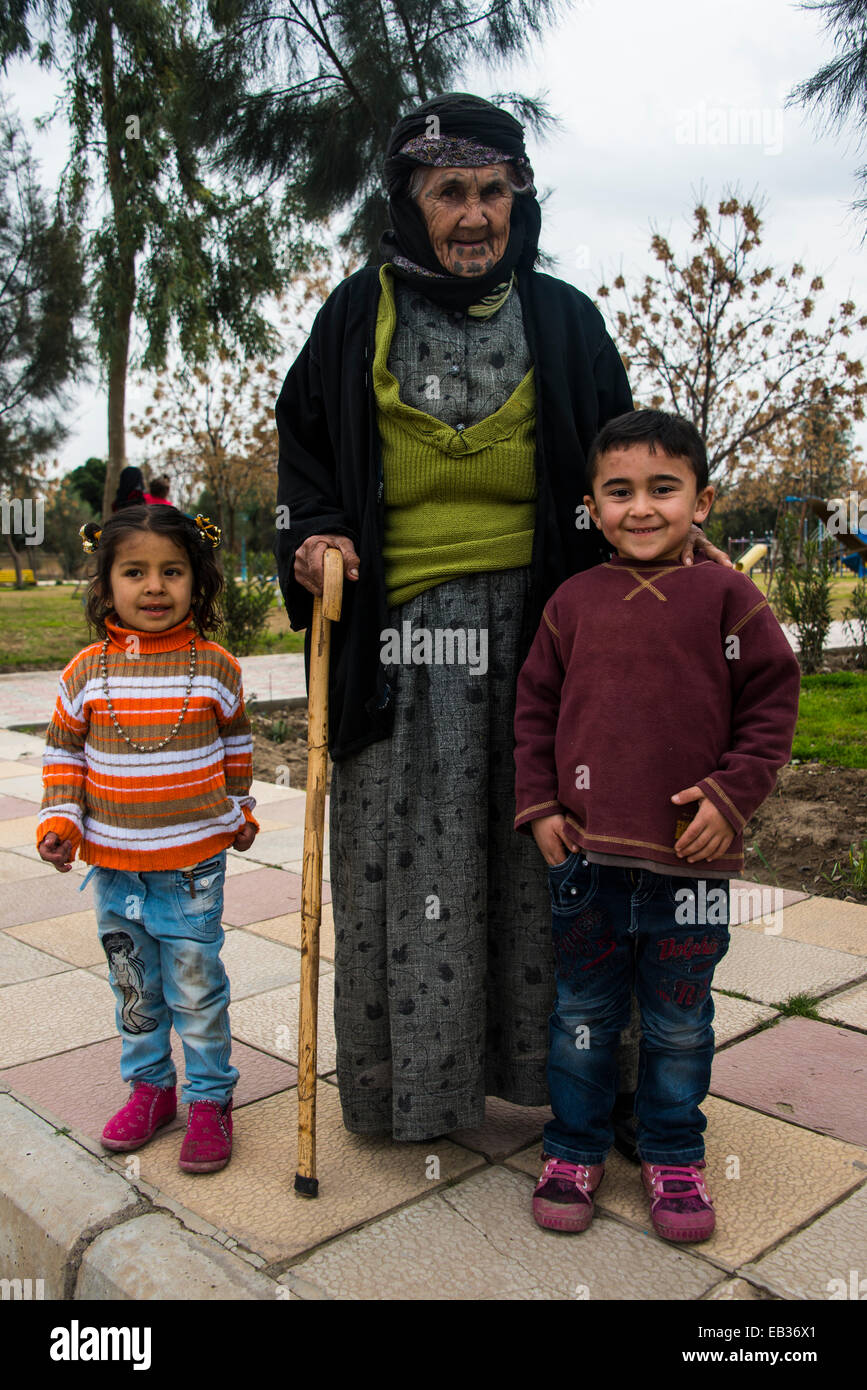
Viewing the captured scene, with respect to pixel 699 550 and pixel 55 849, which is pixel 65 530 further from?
pixel 699 550

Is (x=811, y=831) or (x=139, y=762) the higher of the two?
(x=139, y=762)

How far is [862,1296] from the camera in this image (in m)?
1.90

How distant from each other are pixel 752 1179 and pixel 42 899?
296 cm

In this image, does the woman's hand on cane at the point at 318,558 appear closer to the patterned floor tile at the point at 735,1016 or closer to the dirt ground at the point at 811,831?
the patterned floor tile at the point at 735,1016

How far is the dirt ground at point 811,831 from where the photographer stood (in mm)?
4363

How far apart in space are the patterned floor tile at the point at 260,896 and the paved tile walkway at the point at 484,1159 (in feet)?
0.95

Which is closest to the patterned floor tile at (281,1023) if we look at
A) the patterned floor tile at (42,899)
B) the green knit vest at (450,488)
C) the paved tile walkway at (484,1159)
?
the paved tile walkway at (484,1159)

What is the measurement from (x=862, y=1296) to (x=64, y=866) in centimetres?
173

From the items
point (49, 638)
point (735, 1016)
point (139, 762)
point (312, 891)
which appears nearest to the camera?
point (312, 891)

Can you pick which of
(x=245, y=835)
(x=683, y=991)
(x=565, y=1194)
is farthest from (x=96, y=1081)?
(x=683, y=991)

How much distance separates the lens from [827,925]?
376 centimetres

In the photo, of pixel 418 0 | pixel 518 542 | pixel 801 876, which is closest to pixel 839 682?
pixel 801 876

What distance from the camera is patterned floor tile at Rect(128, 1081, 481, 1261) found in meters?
2.10

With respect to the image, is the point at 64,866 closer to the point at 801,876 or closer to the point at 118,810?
the point at 118,810
